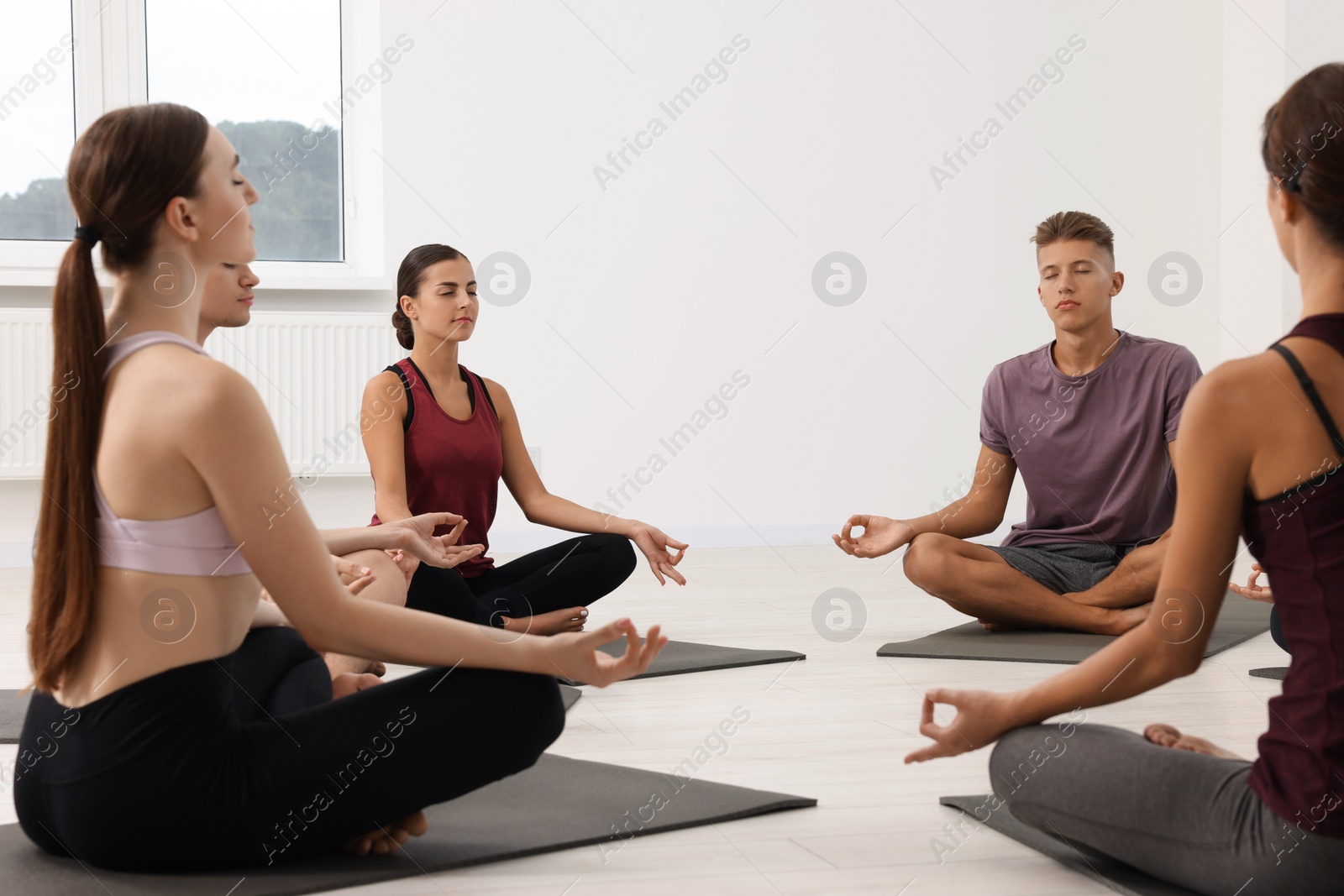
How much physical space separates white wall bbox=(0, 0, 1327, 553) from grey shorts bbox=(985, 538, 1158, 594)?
2.28 metres

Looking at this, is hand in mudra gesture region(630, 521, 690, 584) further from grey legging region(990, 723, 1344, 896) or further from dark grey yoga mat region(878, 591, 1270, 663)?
grey legging region(990, 723, 1344, 896)

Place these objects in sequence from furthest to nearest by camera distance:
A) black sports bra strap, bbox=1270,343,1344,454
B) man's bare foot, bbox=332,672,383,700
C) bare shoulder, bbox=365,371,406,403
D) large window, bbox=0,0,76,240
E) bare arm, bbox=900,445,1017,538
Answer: large window, bbox=0,0,76,240 < bare arm, bbox=900,445,1017,538 < bare shoulder, bbox=365,371,406,403 < man's bare foot, bbox=332,672,383,700 < black sports bra strap, bbox=1270,343,1344,454

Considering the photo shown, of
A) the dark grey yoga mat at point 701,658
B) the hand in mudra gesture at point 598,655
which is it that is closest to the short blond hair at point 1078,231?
the dark grey yoga mat at point 701,658

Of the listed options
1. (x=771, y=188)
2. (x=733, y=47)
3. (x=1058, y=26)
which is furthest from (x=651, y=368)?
(x=1058, y=26)

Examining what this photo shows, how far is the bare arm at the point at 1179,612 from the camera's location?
1216 millimetres

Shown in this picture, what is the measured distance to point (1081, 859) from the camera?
152 cm

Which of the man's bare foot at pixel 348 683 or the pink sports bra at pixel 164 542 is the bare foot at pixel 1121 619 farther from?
the pink sports bra at pixel 164 542

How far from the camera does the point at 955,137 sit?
562 centimetres

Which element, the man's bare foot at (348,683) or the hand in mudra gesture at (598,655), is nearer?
the hand in mudra gesture at (598,655)

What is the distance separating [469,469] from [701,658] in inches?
26.8

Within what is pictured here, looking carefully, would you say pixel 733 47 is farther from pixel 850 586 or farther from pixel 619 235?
pixel 850 586

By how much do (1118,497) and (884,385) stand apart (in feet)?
7.95

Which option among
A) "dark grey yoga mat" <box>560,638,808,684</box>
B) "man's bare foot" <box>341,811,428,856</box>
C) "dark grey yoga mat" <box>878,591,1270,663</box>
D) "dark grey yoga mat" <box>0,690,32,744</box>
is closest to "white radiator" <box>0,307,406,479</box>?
"dark grey yoga mat" <box>560,638,808,684</box>

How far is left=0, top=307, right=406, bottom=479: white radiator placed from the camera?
4.84 meters
